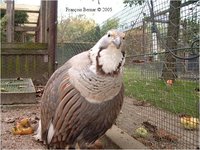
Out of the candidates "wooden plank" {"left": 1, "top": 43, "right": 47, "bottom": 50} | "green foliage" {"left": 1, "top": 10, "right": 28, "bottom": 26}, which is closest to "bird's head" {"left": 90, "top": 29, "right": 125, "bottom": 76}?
"wooden plank" {"left": 1, "top": 43, "right": 47, "bottom": 50}

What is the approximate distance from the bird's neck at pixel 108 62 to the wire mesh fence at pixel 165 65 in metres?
0.68

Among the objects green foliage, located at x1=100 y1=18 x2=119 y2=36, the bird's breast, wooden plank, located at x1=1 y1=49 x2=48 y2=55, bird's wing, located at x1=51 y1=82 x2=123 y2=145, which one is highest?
green foliage, located at x1=100 y1=18 x2=119 y2=36

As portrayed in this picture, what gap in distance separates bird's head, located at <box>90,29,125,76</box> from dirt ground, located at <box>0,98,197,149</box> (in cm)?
118

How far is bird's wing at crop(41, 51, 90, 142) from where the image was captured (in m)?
2.45

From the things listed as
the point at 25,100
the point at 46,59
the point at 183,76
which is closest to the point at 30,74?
the point at 46,59

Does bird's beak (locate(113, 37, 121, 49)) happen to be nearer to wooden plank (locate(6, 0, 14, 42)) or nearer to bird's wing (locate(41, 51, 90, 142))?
bird's wing (locate(41, 51, 90, 142))

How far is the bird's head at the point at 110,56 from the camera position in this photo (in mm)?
2182

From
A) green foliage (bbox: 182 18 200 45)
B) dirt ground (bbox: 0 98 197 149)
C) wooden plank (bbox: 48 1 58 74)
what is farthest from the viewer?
wooden plank (bbox: 48 1 58 74)

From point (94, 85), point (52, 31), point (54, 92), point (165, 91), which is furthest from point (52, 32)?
point (94, 85)

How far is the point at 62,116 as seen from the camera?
248 centimetres

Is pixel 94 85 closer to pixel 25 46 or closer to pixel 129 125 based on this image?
pixel 129 125

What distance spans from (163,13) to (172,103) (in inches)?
48.8

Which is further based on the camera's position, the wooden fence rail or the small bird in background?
the wooden fence rail

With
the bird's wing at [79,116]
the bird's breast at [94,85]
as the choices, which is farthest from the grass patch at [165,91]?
the bird's breast at [94,85]
